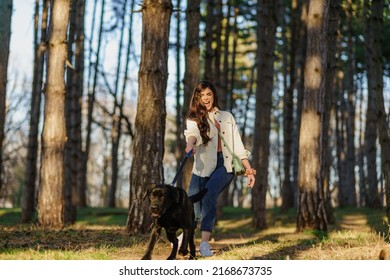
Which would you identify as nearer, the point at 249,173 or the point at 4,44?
the point at 249,173

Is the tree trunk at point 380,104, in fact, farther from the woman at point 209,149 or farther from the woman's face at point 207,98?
the woman's face at point 207,98

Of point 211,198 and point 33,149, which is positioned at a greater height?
point 33,149

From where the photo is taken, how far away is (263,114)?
640 inches

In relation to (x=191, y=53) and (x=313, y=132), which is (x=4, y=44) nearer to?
(x=191, y=53)

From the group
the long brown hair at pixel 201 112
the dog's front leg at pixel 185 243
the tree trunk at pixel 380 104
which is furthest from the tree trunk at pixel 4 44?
the tree trunk at pixel 380 104

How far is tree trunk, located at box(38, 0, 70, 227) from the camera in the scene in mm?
11172

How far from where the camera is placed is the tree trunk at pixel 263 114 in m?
15.9

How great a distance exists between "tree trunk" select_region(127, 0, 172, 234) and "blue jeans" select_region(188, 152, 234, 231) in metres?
2.40

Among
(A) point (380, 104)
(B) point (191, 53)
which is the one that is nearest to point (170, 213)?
(A) point (380, 104)

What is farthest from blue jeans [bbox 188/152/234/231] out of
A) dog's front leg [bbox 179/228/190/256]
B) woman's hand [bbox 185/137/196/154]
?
dog's front leg [bbox 179/228/190/256]

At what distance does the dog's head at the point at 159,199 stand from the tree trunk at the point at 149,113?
3.51m

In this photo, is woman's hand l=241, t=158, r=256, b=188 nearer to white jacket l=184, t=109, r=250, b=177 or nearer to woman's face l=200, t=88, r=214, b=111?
white jacket l=184, t=109, r=250, b=177

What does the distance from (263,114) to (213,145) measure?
9.40 metres
